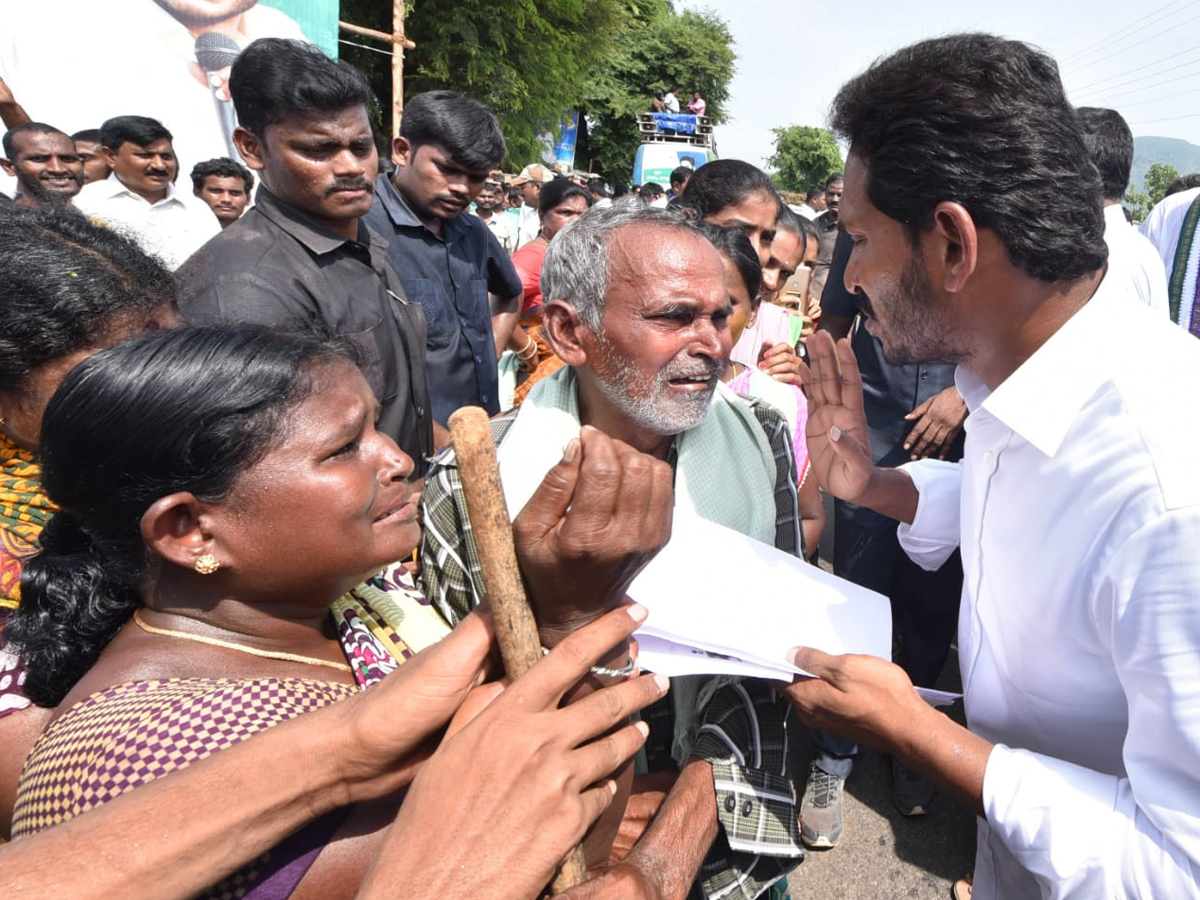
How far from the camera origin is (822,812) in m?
2.76

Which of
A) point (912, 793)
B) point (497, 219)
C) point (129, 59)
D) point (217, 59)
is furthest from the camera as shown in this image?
point (497, 219)

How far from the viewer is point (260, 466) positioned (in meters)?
1.14

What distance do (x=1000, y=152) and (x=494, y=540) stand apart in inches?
43.1

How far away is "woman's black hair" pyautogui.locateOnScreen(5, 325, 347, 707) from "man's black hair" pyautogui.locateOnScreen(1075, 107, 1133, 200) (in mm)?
3165

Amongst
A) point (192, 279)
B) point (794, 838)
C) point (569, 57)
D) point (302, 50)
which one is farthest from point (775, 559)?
point (569, 57)

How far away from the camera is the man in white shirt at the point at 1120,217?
259 cm

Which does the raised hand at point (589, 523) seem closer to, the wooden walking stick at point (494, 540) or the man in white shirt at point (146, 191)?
the wooden walking stick at point (494, 540)

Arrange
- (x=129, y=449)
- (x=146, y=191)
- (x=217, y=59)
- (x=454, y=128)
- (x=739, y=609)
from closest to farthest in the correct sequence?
(x=129, y=449), (x=739, y=609), (x=454, y=128), (x=146, y=191), (x=217, y=59)

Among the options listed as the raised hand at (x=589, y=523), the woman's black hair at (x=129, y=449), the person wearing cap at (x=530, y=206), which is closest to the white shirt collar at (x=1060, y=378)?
the raised hand at (x=589, y=523)

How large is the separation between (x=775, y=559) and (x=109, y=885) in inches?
47.8

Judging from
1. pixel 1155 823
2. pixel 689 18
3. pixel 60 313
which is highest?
pixel 689 18

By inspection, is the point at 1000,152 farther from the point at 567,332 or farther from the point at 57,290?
the point at 57,290

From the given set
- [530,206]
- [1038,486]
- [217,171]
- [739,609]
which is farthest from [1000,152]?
[530,206]

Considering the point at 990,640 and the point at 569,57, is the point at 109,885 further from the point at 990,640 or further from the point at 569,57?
the point at 569,57
